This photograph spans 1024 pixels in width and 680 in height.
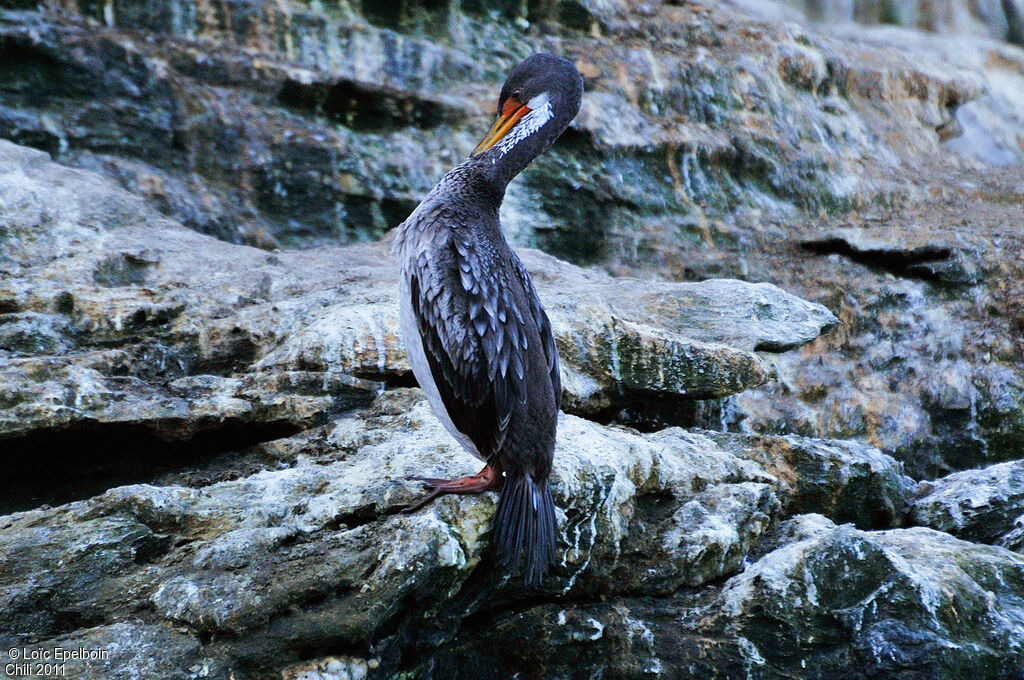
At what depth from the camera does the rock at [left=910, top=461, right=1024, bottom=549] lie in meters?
5.16

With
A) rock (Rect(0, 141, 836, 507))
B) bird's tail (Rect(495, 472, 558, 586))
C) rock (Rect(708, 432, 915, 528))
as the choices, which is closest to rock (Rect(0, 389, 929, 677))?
bird's tail (Rect(495, 472, 558, 586))

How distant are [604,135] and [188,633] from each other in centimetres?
701

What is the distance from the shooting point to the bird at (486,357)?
3.70m

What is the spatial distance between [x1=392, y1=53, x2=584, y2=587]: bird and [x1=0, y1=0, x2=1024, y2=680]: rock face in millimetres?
185

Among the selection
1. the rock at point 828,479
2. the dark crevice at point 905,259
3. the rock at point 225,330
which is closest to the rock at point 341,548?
the rock at point 225,330

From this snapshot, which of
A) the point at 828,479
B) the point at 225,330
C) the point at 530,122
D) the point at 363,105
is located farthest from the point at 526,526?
the point at 363,105

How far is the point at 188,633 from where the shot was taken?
328 cm

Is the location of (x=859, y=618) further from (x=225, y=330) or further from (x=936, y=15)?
(x=936, y=15)

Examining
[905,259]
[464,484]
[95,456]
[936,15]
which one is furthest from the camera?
[936,15]

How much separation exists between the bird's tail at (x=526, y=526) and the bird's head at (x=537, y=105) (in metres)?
1.77

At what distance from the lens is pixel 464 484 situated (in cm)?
377

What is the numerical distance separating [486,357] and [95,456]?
6.48 ft

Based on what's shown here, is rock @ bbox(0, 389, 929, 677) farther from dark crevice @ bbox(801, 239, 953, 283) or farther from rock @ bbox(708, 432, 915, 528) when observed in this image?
dark crevice @ bbox(801, 239, 953, 283)

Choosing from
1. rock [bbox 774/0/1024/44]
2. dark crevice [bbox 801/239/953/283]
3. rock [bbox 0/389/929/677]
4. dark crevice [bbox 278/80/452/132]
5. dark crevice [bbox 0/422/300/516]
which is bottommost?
dark crevice [bbox 0/422/300/516]
